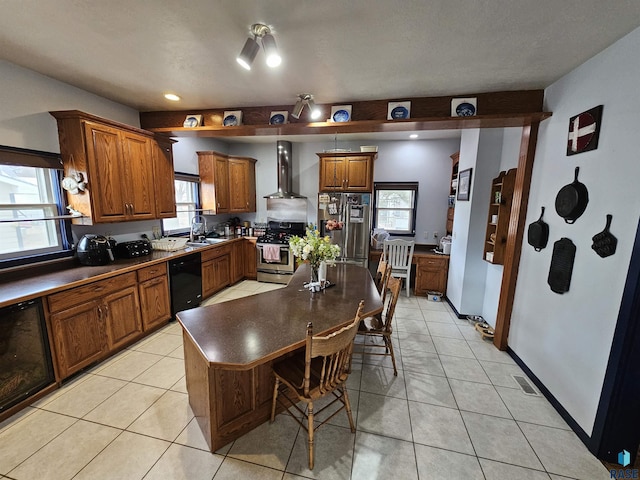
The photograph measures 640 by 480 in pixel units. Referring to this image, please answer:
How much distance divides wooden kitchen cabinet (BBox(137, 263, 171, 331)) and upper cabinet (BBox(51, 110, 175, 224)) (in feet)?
2.15

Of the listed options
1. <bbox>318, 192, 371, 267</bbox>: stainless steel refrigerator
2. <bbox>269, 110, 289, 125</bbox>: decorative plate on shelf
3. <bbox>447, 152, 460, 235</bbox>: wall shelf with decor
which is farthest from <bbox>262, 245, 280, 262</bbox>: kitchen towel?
<bbox>447, 152, 460, 235</bbox>: wall shelf with decor

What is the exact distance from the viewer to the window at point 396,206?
16.3ft

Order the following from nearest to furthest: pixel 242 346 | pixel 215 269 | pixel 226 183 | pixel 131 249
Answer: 1. pixel 242 346
2. pixel 131 249
3. pixel 215 269
4. pixel 226 183

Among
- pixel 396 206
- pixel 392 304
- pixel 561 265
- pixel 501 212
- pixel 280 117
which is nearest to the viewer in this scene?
pixel 561 265

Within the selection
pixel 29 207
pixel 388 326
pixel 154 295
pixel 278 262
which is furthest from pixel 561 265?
pixel 29 207

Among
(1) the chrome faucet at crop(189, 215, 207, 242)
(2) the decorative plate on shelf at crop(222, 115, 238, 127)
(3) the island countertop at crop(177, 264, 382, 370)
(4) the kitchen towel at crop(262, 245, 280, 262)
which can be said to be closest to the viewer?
(3) the island countertop at crop(177, 264, 382, 370)

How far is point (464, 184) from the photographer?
3488mm

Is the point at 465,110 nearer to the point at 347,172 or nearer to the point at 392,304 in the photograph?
the point at 392,304

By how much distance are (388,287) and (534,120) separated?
200 centimetres

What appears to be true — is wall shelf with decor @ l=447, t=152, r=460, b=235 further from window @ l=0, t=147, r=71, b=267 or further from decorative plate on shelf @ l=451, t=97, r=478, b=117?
window @ l=0, t=147, r=71, b=267

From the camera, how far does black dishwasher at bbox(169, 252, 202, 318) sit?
3.23 metres

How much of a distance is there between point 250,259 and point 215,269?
2.96 feet

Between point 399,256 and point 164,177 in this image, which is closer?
point 164,177

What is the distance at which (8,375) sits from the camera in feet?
5.89
